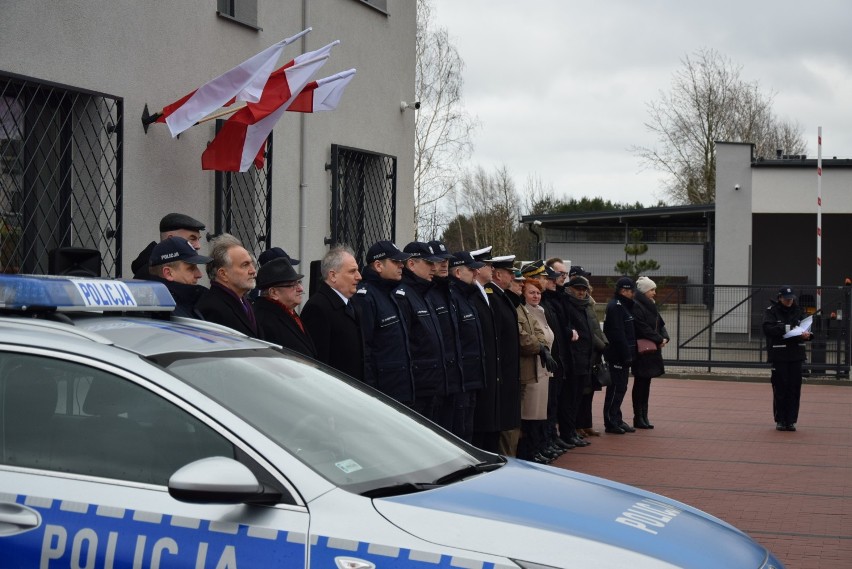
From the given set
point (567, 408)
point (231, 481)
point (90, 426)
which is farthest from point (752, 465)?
point (231, 481)

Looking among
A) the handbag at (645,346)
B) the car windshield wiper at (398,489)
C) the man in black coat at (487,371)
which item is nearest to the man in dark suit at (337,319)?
the man in black coat at (487,371)

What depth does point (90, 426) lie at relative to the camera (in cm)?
375

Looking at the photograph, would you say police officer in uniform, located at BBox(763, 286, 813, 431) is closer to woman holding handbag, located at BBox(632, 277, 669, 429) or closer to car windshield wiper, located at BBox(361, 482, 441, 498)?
woman holding handbag, located at BBox(632, 277, 669, 429)

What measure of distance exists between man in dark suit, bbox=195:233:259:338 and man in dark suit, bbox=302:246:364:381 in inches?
40.5

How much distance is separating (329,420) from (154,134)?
6183mm

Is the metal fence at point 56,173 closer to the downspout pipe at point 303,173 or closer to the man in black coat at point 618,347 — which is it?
the downspout pipe at point 303,173

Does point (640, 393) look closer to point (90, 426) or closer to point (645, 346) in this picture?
point (645, 346)

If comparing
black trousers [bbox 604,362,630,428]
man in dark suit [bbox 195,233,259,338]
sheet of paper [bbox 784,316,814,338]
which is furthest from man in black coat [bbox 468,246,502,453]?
sheet of paper [bbox 784,316,814,338]

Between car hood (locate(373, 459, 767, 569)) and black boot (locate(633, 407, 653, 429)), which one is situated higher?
car hood (locate(373, 459, 767, 569))

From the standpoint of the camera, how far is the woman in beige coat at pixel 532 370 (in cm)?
1092

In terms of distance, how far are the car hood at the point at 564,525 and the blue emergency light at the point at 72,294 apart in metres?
1.46

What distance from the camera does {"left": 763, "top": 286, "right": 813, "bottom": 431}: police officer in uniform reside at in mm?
14461

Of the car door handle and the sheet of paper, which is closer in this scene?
the car door handle

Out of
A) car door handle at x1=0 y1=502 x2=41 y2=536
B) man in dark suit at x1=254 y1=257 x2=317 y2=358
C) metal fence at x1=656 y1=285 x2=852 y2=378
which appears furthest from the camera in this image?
metal fence at x1=656 y1=285 x2=852 y2=378
